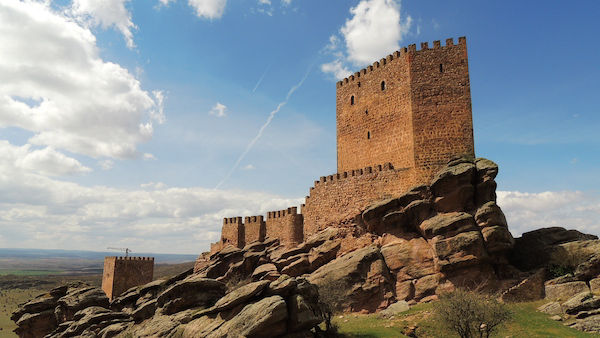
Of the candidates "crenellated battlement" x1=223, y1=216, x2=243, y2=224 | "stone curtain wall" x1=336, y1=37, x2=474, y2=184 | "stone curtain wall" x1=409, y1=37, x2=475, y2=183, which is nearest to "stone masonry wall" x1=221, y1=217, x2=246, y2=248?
"crenellated battlement" x1=223, y1=216, x2=243, y2=224

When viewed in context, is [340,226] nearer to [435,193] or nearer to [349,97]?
[435,193]

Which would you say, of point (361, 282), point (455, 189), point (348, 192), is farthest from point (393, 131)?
point (361, 282)

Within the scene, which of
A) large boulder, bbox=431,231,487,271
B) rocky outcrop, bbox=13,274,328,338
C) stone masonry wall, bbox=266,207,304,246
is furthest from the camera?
stone masonry wall, bbox=266,207,304,246

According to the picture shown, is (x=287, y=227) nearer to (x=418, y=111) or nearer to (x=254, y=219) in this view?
(x=254, y=219)

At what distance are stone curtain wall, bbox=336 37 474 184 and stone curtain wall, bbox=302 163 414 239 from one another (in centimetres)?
145

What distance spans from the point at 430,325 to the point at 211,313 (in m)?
12.6

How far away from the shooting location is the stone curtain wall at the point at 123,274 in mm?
51281

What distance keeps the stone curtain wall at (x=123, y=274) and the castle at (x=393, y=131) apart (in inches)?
993

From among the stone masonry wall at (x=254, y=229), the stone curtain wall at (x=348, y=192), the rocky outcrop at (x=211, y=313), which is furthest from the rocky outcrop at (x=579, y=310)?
the stone masonry wall at (x=254, y=229)

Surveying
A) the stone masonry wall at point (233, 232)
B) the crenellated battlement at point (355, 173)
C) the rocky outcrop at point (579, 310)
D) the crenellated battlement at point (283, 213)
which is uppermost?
the crenellated battlement at point (355, 173)

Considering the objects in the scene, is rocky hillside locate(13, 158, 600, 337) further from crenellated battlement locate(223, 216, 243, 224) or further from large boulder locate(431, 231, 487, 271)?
crenellated battlement locate(223, 216, 243, 224)

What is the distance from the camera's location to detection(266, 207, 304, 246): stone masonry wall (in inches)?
1569

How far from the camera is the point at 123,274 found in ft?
172

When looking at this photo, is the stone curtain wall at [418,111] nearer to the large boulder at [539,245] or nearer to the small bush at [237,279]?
the large boulder at [539,245]
